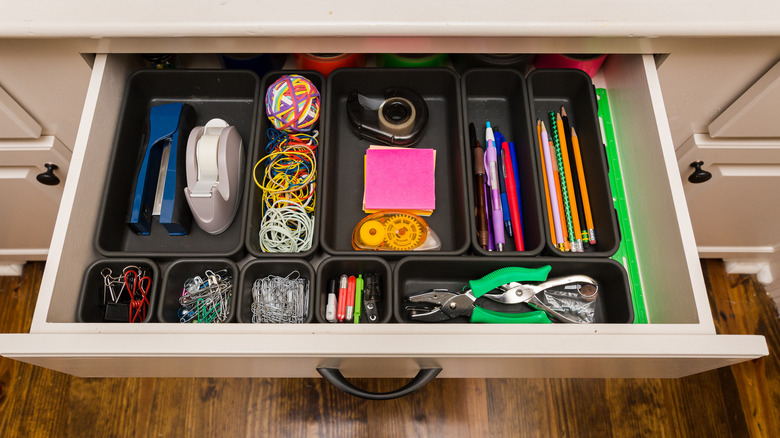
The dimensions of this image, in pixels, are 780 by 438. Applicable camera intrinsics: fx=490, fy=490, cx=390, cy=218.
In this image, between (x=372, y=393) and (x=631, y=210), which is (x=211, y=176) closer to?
(x=372, y=393)

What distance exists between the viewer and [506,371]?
72 centimetres

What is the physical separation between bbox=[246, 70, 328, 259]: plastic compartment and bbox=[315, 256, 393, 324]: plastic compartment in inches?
1.3

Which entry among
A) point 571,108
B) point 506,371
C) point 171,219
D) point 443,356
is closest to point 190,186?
point 171,219

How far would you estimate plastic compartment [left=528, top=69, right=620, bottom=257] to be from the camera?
71cm

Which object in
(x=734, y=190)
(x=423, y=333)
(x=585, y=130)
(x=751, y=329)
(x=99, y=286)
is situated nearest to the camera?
(x=423, y=333)

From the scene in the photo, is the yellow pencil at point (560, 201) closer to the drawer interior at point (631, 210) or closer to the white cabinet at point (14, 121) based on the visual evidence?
the drawer interior at point (631, 210)

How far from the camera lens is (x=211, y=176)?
71 cm

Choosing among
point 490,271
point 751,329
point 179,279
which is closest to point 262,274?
point 179,279

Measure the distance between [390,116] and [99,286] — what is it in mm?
499

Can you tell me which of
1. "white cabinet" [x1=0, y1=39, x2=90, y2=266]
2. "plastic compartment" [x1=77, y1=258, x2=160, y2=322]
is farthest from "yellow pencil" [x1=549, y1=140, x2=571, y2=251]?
"white cabinet" [x1=0, y1=39, x2=90, y2=266]

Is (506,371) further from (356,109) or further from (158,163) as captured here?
(158,163)

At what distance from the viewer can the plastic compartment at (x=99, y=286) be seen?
2.15 ft

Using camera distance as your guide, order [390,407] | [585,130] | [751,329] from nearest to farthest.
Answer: [585,130] < [390,407] < [751,329]

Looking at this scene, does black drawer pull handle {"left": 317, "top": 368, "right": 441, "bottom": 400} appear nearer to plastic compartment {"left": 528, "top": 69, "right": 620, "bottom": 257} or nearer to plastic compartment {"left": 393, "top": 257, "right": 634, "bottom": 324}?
plastic compartment {"left": 393, "top": 257, "right": 634, "bottom": 324}
